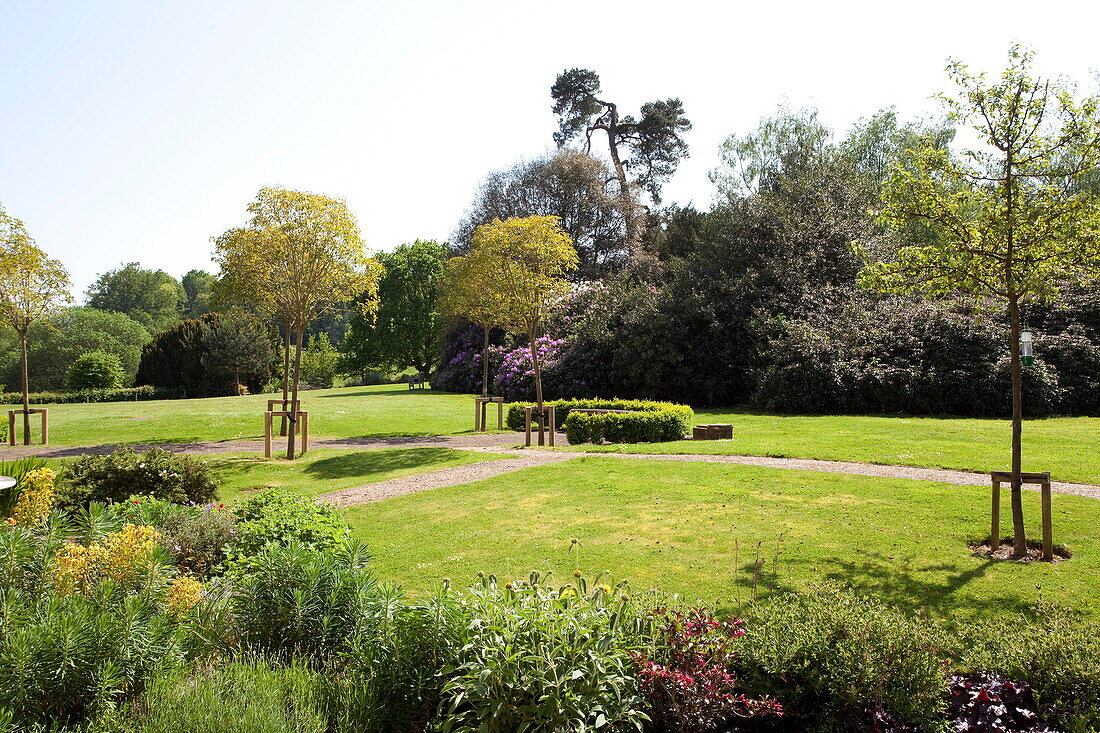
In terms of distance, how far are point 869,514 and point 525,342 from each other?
2473cm

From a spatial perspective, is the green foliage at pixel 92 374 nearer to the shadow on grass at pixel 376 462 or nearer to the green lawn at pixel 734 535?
the shadow on grass at pixel 376 462

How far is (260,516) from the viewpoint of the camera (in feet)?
21.8

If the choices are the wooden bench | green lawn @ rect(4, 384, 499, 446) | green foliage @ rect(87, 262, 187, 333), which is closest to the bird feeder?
the wooden bench

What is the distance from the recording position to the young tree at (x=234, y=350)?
39844 mm

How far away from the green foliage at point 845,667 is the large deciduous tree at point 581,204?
34.8 m

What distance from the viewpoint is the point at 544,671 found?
10.4 feet

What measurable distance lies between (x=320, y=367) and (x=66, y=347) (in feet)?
68.5

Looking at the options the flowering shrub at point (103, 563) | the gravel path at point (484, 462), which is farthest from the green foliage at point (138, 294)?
the flowering shrub at point (103, 563)

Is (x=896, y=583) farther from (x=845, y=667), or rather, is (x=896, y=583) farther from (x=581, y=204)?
(x=581, y=204)

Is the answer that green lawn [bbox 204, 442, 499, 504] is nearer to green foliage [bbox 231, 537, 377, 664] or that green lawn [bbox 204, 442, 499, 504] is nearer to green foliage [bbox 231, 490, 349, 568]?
green foliage [bbox 231, 490, 349, 568]

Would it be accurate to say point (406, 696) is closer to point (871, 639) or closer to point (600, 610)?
point (600, 610)

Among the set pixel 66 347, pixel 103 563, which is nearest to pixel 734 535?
pixel 103 563

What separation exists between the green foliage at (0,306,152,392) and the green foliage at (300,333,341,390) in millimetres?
13189

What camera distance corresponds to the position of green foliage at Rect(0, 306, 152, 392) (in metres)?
53.5
